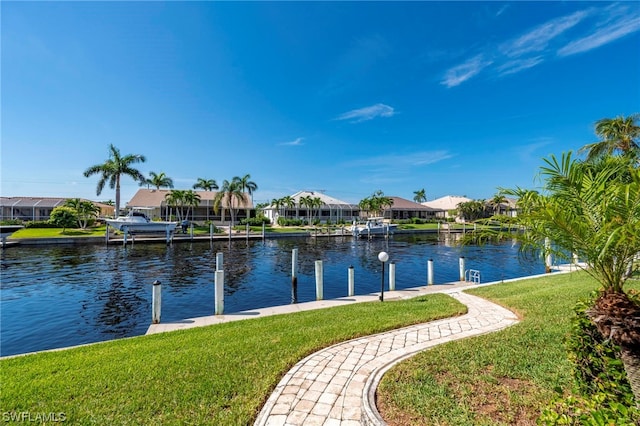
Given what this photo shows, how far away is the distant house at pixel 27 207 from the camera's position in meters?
48.9

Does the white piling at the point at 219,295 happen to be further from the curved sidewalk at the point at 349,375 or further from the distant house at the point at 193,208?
the distant house at the point at 193,208

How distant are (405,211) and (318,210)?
73.1 feet

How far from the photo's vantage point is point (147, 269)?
741 inches

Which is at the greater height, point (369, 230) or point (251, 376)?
point (369, 230)

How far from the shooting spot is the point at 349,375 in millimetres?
4770

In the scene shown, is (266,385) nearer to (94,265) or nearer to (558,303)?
(558,303)

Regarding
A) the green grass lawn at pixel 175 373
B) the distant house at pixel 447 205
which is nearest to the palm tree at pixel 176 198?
the green grass lawn at pixel 175 373

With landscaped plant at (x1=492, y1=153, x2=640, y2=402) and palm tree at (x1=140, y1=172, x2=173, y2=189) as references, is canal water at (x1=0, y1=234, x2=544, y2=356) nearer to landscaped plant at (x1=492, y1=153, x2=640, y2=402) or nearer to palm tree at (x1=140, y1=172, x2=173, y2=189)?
landscaped plant at (x1=492, y1=153, x2=640, y2=402)

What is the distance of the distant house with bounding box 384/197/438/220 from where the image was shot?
69125 millimetres

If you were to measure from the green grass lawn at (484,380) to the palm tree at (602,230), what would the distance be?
106 cm

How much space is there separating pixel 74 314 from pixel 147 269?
8199mm

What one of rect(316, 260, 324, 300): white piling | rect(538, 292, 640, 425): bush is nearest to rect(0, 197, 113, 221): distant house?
rect(316, 260, 324, 300): white piling

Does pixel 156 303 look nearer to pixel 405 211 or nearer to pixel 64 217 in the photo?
pixel 64 217

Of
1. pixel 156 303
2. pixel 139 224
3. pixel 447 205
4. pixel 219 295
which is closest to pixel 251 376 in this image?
pixel 219 295
